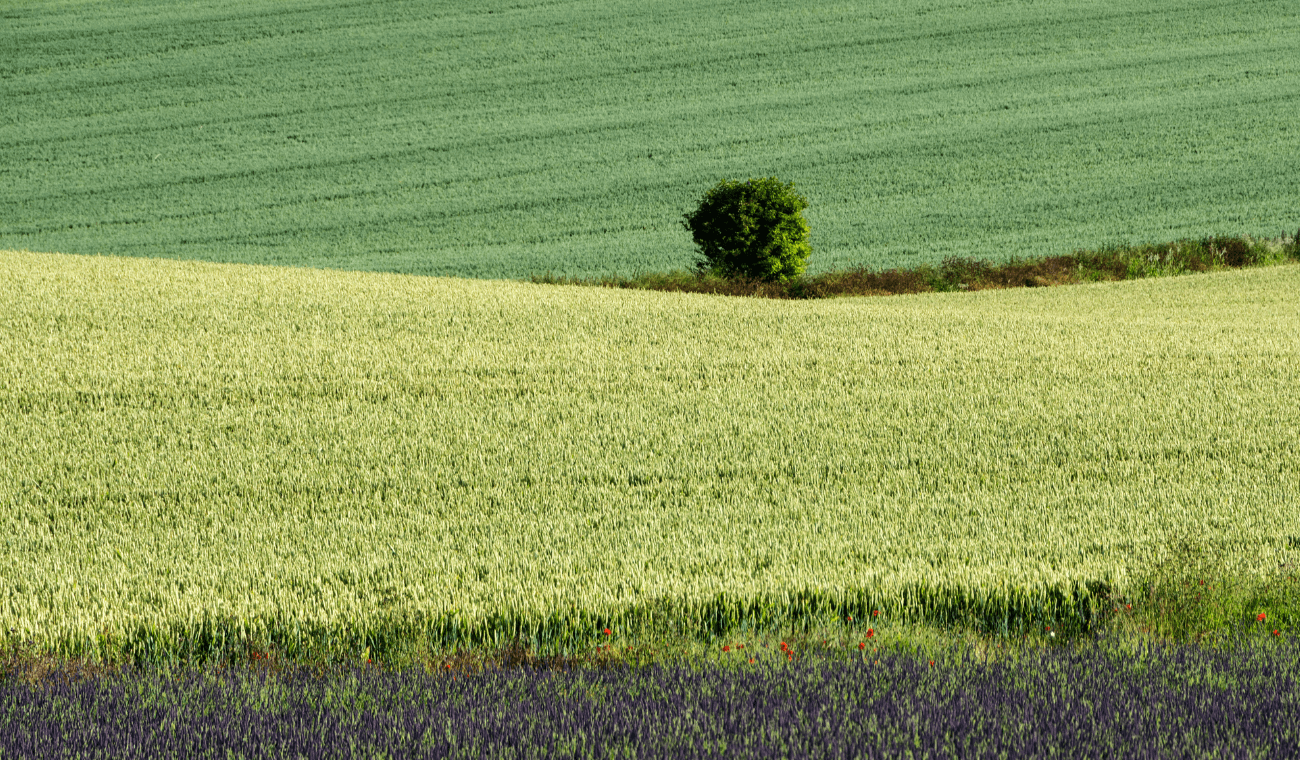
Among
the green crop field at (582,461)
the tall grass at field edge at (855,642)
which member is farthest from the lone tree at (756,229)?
the tall grass at field edge at (855,642)

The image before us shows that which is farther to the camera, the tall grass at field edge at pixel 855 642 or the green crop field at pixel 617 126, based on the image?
the green crop field at pixel 617 126

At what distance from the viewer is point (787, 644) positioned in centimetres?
448

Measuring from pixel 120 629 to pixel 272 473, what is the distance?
12.7 feet

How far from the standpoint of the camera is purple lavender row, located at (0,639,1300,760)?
10.3ft

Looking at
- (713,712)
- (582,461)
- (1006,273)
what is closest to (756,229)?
(1006,273)

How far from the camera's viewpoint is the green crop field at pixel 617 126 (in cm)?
3033

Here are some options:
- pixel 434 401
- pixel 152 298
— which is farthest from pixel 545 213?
pixel 434 401

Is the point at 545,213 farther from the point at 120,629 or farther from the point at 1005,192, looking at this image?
the point at 120,629

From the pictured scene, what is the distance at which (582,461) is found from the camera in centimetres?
916

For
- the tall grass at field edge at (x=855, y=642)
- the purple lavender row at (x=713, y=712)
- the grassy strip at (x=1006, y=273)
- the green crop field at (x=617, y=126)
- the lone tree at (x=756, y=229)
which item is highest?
the green crop field at (x=617, y=126)

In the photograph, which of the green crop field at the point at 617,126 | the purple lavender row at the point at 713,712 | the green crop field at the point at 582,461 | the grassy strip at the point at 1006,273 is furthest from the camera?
the green crop field at the point at 617,126

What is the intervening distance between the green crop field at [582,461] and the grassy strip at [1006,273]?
718 cm

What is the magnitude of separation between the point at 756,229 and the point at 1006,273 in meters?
6.36

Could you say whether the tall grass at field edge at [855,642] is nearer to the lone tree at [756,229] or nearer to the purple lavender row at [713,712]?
the purple lavender row at [713,712]
